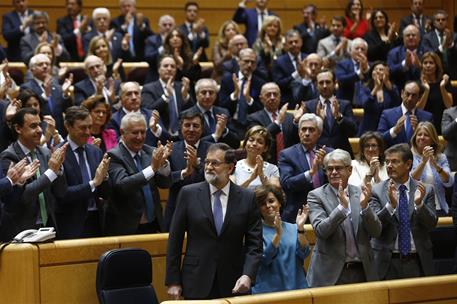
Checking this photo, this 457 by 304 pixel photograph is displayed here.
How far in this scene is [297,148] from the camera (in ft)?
20.6

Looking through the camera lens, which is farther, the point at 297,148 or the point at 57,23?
the point at 57,23

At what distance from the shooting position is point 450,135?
7.21 meters

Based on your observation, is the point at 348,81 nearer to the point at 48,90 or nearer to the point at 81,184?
the point at 48,90

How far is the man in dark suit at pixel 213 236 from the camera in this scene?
4832 mm

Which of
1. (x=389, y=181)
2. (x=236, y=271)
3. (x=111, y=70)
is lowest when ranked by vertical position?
(x=236, y=271)

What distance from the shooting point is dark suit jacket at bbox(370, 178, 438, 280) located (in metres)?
5.29

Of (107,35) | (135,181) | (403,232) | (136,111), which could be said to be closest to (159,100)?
(136,111)

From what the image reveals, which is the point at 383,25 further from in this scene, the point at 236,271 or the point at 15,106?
the point at 236,271

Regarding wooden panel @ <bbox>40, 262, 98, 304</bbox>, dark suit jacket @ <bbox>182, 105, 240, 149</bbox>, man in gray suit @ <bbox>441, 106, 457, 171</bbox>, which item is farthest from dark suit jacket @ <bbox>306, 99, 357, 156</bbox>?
wooden panel @ <bbox>40, 262, 98, 304</bbox>

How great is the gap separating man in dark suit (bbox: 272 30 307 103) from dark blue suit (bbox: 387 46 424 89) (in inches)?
28.3

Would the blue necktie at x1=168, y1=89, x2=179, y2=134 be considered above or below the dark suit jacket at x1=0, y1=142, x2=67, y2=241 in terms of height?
above

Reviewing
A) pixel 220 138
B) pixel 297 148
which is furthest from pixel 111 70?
pixel 297 148

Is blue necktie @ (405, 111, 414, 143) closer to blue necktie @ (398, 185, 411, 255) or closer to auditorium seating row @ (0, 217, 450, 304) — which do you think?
blue necktie @ (398, 185, 411, 255)

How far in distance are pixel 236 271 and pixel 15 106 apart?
1.96 meters
